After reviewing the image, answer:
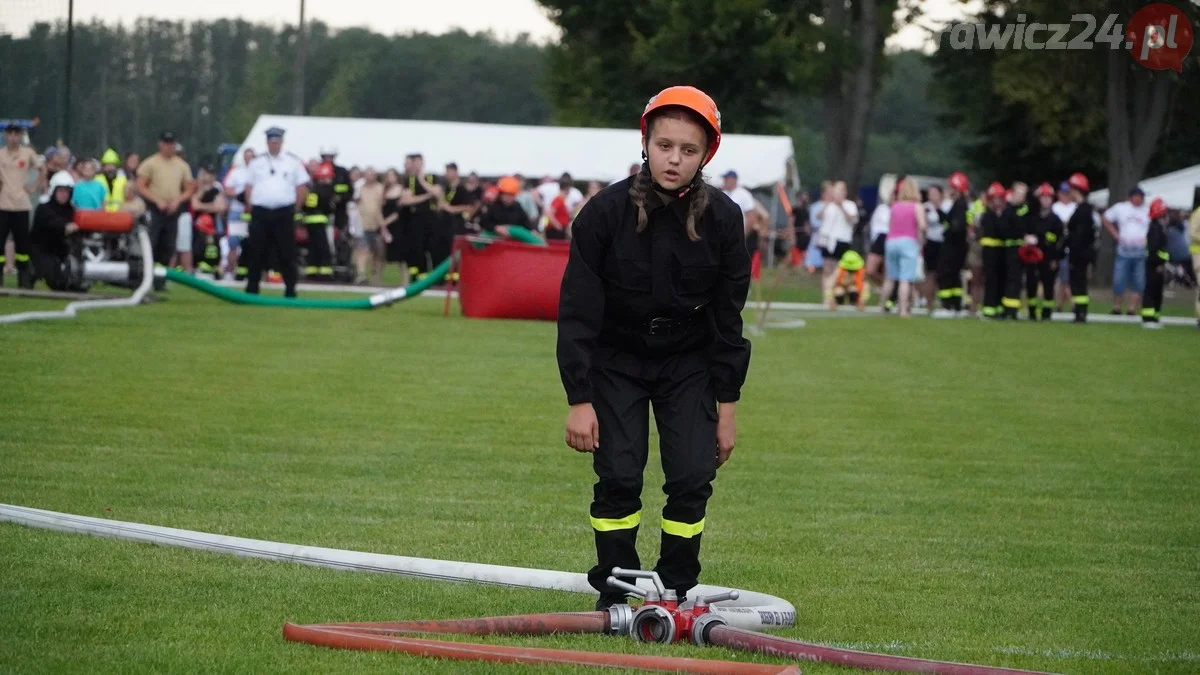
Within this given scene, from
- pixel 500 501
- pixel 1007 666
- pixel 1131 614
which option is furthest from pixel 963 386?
pixel 1007 666

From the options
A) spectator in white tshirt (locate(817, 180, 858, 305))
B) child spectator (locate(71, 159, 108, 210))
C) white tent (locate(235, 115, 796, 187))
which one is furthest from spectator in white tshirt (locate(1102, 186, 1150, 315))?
child spectator (locate(71, 159, 108, 210))

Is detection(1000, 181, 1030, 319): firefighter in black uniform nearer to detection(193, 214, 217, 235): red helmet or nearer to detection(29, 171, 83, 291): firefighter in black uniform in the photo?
detection(29, 171, 83, 291): firefighter in black uniform

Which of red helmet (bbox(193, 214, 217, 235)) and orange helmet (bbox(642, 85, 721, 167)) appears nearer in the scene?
orange helmet (bbox(642, 85, 721, 167))

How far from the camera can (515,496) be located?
8375 mm

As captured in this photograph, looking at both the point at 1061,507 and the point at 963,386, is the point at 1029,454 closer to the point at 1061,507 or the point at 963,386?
the point at 1061,507

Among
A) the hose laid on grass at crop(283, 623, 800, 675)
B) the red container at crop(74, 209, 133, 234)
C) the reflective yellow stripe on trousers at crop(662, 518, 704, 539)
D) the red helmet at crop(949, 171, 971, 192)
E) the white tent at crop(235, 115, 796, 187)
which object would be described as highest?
the white tent at crop(235, 115, 796, 187)

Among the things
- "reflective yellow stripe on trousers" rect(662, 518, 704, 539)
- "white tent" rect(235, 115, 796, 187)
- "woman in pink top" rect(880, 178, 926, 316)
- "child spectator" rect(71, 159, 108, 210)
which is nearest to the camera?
"reflective yellow stripe on trousers" rect(662, 518, 704, 539)

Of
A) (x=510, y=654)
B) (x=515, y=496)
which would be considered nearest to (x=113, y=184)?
(x=515, y=496)

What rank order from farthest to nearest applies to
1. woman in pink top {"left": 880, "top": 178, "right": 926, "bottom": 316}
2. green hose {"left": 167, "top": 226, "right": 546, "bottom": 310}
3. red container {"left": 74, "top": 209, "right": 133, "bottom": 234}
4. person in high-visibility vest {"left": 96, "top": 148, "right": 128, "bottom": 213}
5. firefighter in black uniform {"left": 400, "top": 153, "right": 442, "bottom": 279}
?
firefighter in black uniform {"left": 400, "top": 153, "right": 442, "bottom": 279}, woman in pink top {"left": 880, "top": 178, "right": 926, "bottom": 316}, person in high-visibility vest {"left": 96, "top": 148, "right": 128, "bottom": 213}, green hose {"left": 167, "top": 226, "right": 546, "bottom": 310}, red container {"left": 74, "top": 209, "right": 133, "bottom": 234}

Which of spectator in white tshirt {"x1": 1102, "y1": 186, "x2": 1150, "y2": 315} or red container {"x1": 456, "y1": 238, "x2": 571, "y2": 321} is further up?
spectator in white tshirt {"x1": 1102, "y1": 186, "x2": 1150, "y2": 315}

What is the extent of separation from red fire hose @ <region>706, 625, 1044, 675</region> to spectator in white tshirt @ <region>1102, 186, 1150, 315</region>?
74.9 feet

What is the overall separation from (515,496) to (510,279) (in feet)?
42.2

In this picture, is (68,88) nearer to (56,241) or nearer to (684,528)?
(56,241)

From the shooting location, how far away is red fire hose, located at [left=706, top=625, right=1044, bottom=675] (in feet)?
15.2
